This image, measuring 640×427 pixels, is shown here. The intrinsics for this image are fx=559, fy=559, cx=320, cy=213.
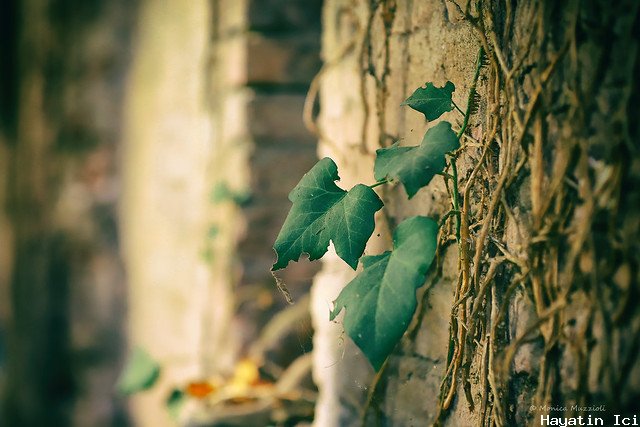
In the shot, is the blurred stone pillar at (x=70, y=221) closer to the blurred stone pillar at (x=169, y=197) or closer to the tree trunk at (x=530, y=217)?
the blurred stone pillar at (x=169, y=197)

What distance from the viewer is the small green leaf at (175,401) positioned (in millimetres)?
1473

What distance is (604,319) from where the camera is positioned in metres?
0.59

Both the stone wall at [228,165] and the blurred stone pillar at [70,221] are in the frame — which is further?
the blurred stone pillar at [70,221]

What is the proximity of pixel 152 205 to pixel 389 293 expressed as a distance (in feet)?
5.50

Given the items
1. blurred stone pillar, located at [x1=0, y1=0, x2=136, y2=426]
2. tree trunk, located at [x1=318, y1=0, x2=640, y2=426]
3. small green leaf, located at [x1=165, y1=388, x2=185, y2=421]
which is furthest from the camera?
blurred stone pillar, located at [x1=0, y1=0, x2=136, y2=426]

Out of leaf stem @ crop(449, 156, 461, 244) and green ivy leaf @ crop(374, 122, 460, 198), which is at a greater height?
green ivy leaf @ crop(374, 122, 460, 198)

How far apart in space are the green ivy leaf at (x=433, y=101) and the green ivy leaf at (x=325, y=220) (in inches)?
4.9

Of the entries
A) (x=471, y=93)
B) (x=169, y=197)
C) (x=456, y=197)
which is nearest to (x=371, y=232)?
(x=456, y=197)

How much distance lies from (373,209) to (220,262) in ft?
3.17

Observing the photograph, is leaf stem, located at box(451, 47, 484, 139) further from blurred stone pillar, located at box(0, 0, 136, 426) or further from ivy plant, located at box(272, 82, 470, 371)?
blurred stone pillar, located at box(0, 0, 136, 426)

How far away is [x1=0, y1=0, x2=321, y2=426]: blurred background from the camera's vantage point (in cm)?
153

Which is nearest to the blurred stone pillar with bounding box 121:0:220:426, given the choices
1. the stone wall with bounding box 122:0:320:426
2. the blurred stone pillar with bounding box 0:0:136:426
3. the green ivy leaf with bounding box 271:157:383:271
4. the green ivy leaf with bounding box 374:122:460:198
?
the stone wall with bounding box 122:0:320:426

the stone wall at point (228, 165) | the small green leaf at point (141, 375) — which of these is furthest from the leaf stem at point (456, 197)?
the small green leaf at point (141, 375)

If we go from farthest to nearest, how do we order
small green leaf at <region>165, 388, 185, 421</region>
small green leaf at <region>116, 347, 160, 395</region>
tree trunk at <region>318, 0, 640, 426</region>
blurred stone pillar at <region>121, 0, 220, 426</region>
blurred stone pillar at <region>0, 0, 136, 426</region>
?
blurred stone pillar at <region>0, 0, 136, 426</region>
blurred stone pillar at <region>121, 0, 220, 426</region>
small green leaf at <region>116, 347, 160, 395</region>
small green leaf at <region>165, 388, 185, 421</region>
tree trunk at <region>318, 0, 640, 426</region>
